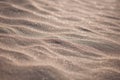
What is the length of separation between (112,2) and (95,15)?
79cm

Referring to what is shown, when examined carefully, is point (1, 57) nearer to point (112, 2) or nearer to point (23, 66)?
point (23, 66)

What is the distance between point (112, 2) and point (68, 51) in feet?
5.70

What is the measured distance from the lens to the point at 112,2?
3072 mm

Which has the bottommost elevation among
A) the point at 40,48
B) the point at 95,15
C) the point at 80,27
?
the point at 40,48

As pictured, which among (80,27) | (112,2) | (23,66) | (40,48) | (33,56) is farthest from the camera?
(112,2)

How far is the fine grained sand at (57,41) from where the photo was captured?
138 cm

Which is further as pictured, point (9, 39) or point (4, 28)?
point (4, 28)

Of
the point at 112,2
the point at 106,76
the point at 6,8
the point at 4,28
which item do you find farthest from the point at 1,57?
the point at 112,2

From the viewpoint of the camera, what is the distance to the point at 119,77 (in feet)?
4.68

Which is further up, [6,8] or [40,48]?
[6,8]

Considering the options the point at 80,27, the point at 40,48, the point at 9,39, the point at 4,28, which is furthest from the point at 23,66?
the point at 80,27

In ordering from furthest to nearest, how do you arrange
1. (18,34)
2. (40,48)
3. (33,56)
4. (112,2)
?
1. (112,2)
2. (18,34)
3. (40,48)
4. (33,56)

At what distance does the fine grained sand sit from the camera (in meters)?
1.38

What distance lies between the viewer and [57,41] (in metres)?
1.76
